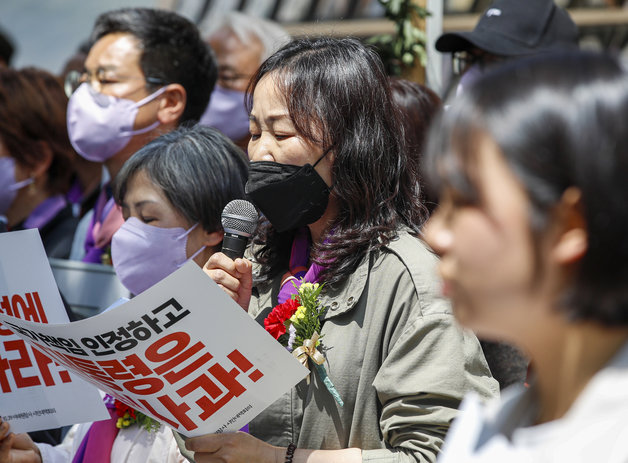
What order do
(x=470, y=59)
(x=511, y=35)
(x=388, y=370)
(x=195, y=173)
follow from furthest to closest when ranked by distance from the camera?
(x=470, y=59)
(x=511, y=35)
(x=195, y=173)
(x=388, y=370)

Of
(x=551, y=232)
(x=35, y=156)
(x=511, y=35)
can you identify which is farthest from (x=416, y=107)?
(x=551, y=232)

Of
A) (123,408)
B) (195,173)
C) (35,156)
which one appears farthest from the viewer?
(35,156)

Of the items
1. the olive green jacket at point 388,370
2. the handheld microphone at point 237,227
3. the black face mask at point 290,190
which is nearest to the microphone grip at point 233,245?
the handheld microphone at point 237,227

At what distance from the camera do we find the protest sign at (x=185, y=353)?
191 cm

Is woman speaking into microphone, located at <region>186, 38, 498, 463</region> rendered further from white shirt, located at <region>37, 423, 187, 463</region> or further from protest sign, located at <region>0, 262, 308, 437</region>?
white shirt, located at <region>37, 423, 187, 463</region>

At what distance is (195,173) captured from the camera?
298cm

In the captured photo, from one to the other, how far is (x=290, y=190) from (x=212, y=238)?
2.31ft

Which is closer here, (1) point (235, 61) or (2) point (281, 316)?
(2) point (281, 316)

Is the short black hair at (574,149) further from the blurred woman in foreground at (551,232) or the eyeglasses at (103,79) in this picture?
the eyeglasses at (103,79)

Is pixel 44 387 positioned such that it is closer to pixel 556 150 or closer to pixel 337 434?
pixel 337 434

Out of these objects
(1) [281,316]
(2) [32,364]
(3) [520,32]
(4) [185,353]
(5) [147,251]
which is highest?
(3) [520,32]

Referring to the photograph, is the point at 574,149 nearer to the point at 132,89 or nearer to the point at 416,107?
the point at 416,107

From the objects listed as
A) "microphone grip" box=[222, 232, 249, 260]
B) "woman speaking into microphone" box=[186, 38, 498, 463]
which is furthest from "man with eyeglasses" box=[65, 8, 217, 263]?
"microphone grip" box=[222, 232, 249, 260]

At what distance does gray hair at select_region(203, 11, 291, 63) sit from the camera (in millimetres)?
5168
